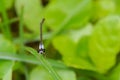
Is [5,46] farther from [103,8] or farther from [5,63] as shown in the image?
[103,8]

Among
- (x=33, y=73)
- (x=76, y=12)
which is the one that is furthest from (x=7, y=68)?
(x=76, y=12)

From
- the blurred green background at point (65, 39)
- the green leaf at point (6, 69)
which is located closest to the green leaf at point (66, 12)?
the blurred green background at point (65, 39)

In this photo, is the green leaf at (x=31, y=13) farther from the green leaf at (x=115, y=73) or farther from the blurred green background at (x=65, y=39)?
the green leaf at (x=115, y=73)

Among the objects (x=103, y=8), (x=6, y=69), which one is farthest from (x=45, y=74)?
(x=103, y=8)

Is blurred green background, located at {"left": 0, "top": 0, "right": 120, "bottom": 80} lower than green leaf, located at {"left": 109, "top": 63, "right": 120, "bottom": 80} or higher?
higher

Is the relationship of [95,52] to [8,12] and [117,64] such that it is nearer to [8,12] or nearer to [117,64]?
[117,64]

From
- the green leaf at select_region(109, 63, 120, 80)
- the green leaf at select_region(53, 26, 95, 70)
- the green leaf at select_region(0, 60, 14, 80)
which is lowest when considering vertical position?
the green leaf at select_region(109, 63, 120, 80)

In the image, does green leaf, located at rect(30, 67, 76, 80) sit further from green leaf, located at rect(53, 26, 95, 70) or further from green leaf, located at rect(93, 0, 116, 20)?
green leaf, located at rect(93, 0, 116, 20)

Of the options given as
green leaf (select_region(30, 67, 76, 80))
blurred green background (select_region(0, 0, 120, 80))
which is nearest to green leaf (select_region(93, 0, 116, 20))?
blurred green background (select_region(0, 0, 120, 80))
